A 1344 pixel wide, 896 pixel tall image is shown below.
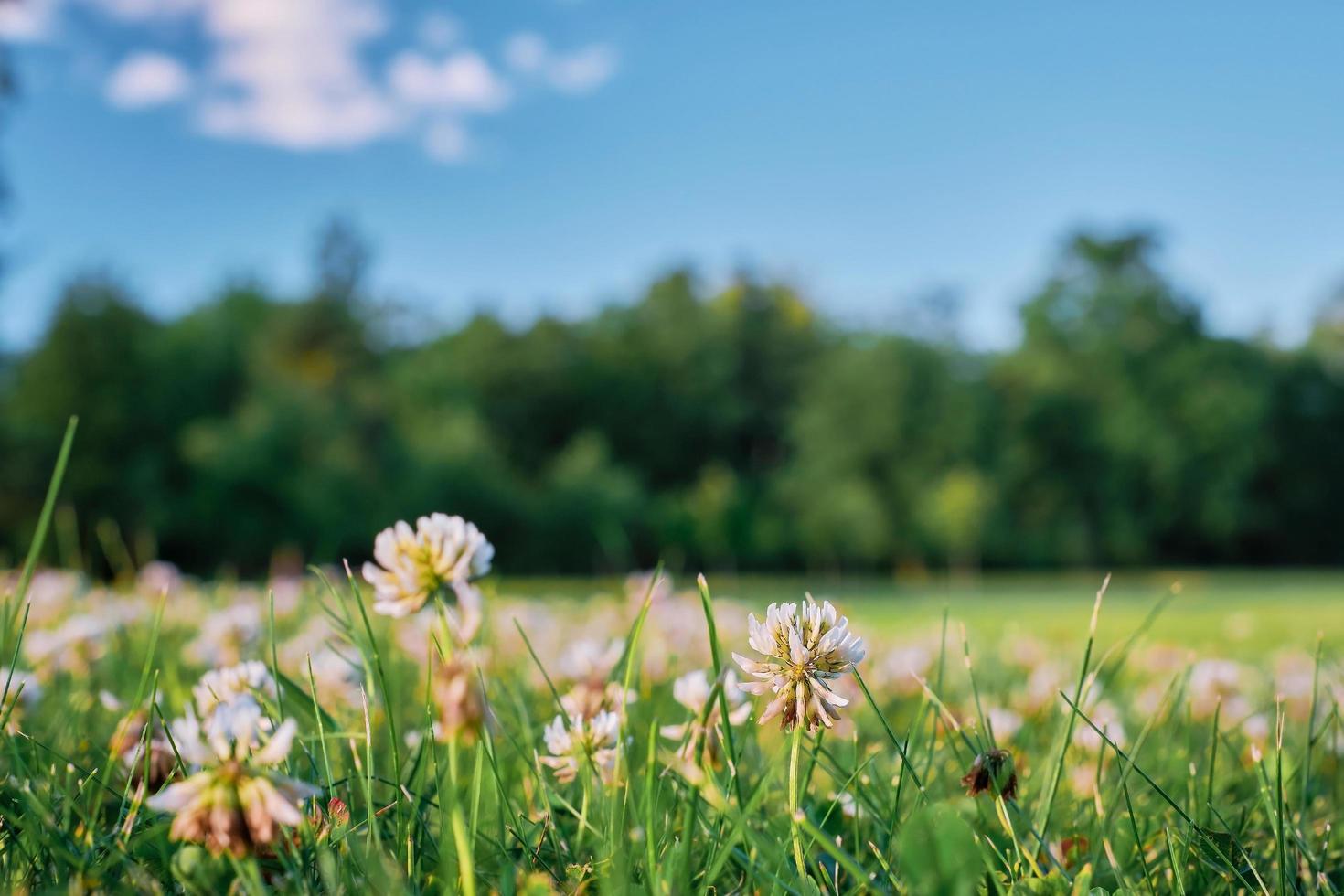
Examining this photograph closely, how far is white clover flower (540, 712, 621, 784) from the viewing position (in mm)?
1024

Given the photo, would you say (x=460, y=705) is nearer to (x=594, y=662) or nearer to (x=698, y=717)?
(x=698, y=717)

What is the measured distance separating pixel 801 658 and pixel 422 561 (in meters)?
0.29

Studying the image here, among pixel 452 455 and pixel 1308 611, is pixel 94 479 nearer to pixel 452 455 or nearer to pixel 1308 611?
pixel 452 455

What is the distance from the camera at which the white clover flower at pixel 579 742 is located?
102cm

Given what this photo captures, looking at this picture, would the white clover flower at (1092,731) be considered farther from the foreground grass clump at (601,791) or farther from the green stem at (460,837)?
the green stem at (460,837)

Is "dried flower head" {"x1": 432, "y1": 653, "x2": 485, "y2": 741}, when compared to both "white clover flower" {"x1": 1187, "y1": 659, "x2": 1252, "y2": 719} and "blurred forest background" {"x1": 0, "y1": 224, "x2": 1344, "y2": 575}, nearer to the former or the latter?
"white clover flower" {"x1": 1187, "y1": 659, "x2": 1252, "y2": 719}

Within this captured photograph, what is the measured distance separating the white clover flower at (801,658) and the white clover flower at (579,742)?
254mm

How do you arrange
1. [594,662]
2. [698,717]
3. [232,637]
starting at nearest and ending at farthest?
1. [698,717]
2. [594,662]
3. [232,637]

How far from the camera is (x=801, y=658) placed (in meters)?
0.79

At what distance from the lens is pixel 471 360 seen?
37.1m

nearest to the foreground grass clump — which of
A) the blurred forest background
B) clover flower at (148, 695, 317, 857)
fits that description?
clover flower at (148, 695, 317, 857)

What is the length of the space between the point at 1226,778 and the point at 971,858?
1089 millimetres

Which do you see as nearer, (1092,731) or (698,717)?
(698,717)

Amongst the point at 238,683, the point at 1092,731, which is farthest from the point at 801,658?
the point at 1092,731
